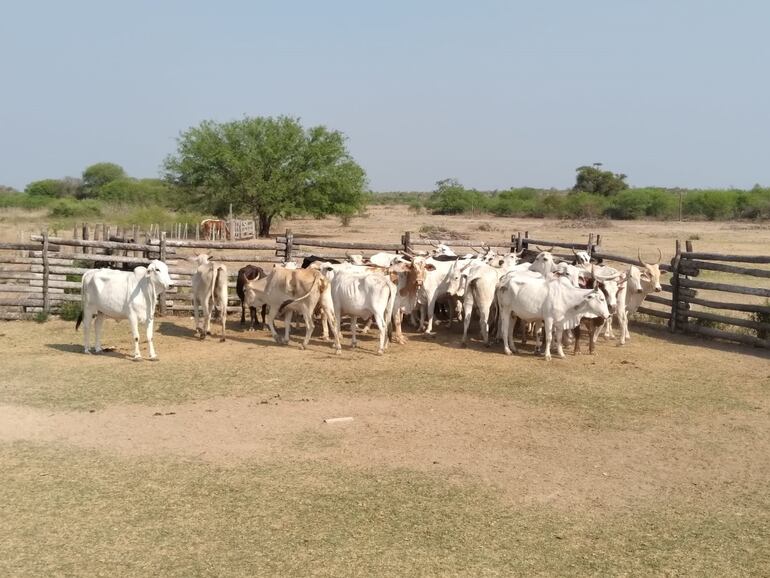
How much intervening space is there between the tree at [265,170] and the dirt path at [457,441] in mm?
34381

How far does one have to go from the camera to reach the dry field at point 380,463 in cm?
605

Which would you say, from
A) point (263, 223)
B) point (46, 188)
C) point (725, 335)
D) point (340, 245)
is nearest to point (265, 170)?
point (263, 223)

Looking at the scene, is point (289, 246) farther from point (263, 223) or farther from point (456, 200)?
point (456, 200)

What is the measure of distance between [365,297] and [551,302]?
3.07m

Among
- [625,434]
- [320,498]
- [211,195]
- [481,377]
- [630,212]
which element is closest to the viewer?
[320,498]

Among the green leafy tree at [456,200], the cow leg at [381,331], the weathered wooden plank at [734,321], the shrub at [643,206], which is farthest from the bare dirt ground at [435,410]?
the green leafy tree at [456,200]

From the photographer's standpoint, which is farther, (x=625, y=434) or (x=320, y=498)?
(x=625, y=434)

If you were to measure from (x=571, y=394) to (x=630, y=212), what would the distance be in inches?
2227

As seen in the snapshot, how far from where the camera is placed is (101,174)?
90.2 m

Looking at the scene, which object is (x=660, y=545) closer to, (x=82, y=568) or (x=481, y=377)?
(x=82, y=568)

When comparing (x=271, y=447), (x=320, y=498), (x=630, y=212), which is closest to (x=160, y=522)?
(x=320, y=498)

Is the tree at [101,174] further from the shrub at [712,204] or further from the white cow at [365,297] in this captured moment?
the white cow at [365,297]

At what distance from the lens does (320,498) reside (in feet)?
23.1

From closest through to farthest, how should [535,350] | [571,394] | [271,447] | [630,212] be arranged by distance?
[271,447] → [571,394] → [535,350] → [630,212]
